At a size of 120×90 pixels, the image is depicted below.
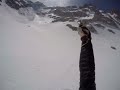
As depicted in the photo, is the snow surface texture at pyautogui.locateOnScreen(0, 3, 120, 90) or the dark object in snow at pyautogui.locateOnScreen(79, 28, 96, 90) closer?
the dark object in snow at pyautogui.locateOnScreen(79, 28, 96, 90)

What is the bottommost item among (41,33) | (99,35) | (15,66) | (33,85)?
(33,85)

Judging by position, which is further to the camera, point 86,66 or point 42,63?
point 42,63

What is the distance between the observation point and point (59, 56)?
10.2 metres

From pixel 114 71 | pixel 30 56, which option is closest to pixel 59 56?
pixel 30 56

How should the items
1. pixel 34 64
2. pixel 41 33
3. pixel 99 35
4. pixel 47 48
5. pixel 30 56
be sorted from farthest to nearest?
pixel 99 35, pixel 41 33, pixel 47 48, pixel 30 56, pixel 34 64

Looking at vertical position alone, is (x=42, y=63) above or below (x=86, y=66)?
above

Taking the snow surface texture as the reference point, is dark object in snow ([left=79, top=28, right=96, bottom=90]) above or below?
below

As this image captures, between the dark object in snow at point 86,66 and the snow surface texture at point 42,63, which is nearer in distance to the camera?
the dark object in snow at point 86,66

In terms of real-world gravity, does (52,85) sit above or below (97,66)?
below

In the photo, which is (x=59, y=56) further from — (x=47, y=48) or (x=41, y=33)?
(x=41, y=33)

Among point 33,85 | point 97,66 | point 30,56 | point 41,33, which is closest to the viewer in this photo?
point 33,85

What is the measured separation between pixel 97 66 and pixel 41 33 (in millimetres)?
5037

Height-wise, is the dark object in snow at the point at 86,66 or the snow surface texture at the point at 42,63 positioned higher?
the snow surface texture at the point at 42,63

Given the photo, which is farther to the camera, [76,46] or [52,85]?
[76,46]
